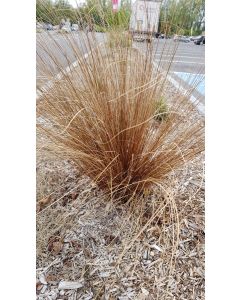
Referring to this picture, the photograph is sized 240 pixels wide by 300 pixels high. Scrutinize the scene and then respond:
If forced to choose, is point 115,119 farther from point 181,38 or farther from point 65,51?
point 181,38

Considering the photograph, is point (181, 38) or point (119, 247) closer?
point (119, 247)

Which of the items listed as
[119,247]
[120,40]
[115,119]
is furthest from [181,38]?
[119,247]

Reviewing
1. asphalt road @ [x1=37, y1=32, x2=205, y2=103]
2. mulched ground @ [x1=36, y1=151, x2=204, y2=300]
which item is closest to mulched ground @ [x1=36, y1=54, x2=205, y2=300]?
mulched ground @ [x1=36, y1=151, x2=204, y2=300]

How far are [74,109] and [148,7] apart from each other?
1.38 ft

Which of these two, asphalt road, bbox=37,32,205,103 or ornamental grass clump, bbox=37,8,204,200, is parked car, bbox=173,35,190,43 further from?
ornamental grass clump, bbox=37,8,204,200

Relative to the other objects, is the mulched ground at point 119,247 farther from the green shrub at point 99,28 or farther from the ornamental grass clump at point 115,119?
the green shrub at point 99,28

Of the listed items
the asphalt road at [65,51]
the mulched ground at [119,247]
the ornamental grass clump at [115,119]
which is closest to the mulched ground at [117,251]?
the mulched ground at [119,247]

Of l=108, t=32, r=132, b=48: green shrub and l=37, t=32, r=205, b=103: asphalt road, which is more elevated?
l=108, t=32, r=132, b=48: green shrub

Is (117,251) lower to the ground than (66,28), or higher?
lower

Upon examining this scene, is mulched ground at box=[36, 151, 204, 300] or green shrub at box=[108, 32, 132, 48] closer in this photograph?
mulched ground at box=[36, 151, 204, 300]

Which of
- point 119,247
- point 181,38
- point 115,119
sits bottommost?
point 119,247

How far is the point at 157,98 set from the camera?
102cm

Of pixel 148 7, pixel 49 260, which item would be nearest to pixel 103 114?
pixel 148 7
